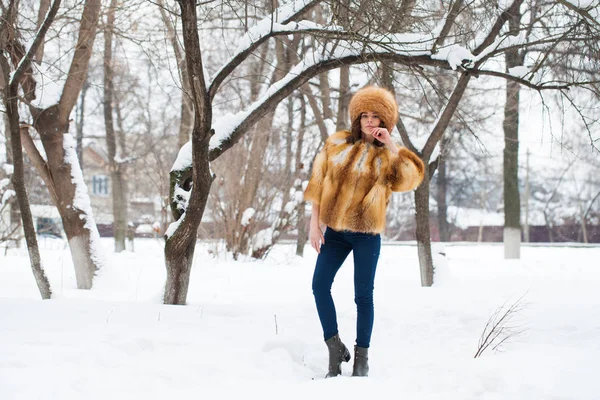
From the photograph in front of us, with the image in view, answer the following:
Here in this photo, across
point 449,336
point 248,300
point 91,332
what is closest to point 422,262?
point 248,300

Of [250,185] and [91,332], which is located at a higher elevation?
[250,185]

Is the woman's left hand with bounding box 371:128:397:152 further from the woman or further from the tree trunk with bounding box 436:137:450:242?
the tree trunk with bounding box 436:137:450:242

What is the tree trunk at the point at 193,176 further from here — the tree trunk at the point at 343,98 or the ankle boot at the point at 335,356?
the tree trunk at the point at 343,98

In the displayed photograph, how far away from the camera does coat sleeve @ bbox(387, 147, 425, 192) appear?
11.3 feet

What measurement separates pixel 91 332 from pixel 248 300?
10.4 ft

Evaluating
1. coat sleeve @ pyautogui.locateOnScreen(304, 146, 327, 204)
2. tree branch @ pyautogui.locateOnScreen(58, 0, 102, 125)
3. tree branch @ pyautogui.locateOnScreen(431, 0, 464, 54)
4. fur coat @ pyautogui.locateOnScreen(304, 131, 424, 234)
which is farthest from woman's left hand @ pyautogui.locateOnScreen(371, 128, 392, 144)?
tree branch @ pyautogui.locateOnScreen(58, 0, 102, 125)

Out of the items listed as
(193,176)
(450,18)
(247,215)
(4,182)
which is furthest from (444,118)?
(4,182)

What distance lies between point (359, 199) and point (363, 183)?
10 cm

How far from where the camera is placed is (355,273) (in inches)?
135

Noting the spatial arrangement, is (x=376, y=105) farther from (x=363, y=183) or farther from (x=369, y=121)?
(x=363, y=183)

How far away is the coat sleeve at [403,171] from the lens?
135 inches

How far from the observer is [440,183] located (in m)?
34.3

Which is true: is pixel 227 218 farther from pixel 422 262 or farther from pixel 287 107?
pixel 422 262

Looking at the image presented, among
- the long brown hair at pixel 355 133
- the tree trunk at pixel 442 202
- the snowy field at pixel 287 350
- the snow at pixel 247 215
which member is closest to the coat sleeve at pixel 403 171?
the long brown hair at pixel 355 133
